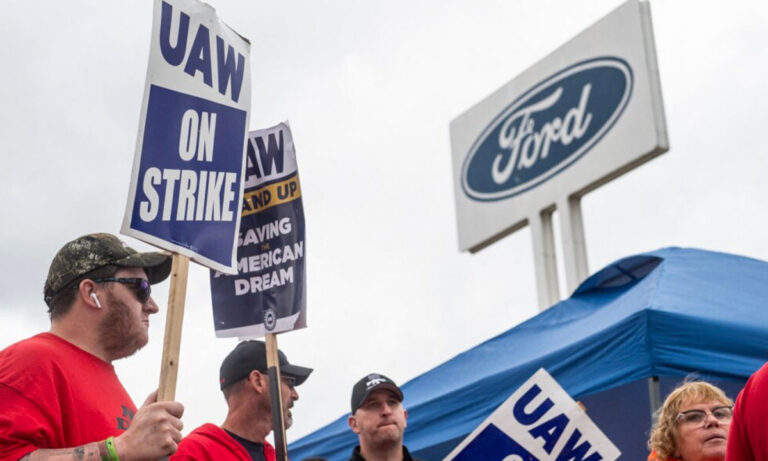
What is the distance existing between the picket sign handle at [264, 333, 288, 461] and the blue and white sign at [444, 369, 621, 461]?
1149 mm

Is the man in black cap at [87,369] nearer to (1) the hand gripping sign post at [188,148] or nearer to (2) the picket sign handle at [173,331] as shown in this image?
(2) the picket sign handle at [173,331]

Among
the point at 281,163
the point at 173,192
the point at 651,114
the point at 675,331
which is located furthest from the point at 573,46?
the point at 173,192

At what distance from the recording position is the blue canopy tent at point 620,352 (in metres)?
5.46

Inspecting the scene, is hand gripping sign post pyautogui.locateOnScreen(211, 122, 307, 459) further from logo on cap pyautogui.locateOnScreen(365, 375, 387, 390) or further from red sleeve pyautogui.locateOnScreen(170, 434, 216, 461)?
logo on cap pyautogui.locateOnScreen(365, 375, 387, 390)

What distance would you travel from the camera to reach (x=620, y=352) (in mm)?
5602

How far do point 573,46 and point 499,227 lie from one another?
2.12m

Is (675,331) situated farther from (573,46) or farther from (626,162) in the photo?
Answer: (573,46)

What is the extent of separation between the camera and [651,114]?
416 inches

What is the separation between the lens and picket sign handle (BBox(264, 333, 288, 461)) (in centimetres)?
418

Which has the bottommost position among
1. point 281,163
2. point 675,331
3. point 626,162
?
point 675,331

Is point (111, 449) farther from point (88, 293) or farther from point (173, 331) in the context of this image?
point (88, 293)

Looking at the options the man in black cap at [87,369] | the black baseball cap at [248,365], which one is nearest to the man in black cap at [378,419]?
the black baseball cap at [248,365]

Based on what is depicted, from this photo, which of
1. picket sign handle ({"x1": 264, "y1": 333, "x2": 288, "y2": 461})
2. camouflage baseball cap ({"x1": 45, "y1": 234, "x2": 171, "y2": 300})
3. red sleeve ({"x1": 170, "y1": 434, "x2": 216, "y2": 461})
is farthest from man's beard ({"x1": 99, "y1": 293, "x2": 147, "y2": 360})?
red sleeve ({"x1": 170, "y1": 434, "x2": 216, "y2": 461})

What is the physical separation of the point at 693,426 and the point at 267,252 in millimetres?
1751
